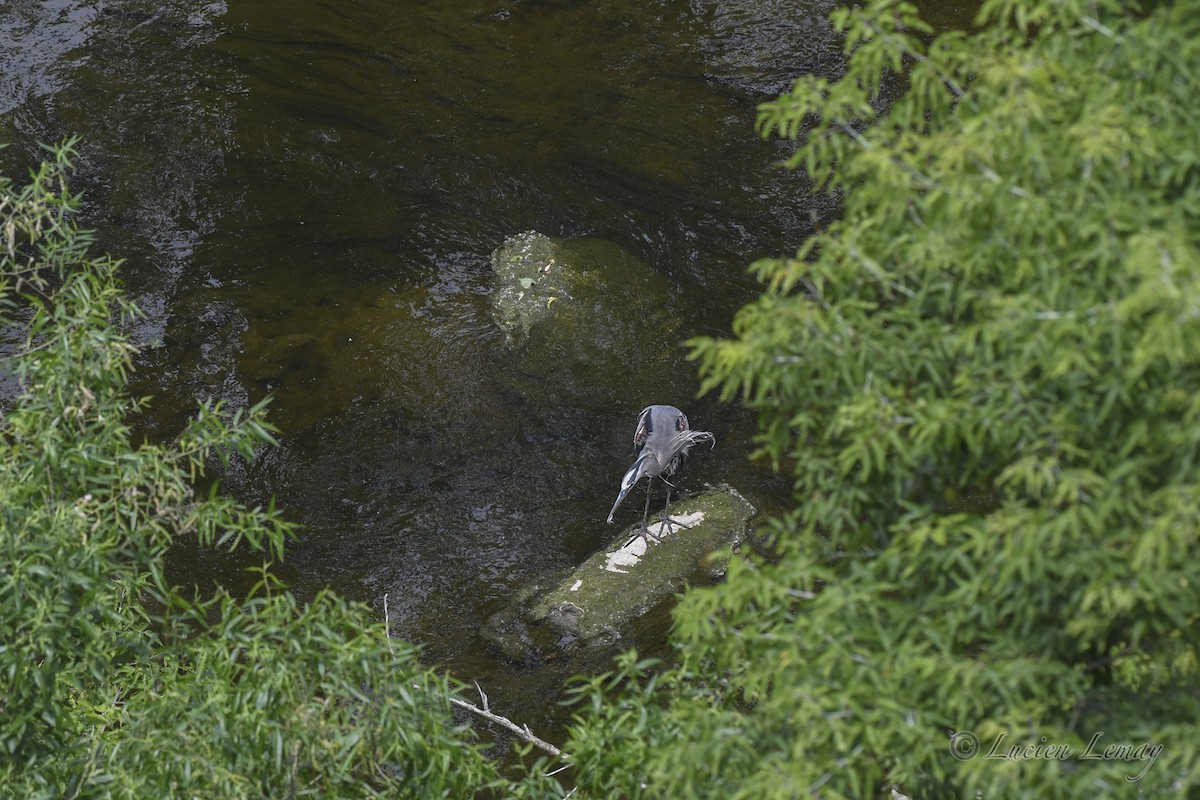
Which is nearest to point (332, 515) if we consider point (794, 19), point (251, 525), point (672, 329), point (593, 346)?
point (593, 346)

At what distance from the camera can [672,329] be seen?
7688 millimetres

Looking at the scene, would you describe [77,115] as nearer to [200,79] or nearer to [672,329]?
[200,79]

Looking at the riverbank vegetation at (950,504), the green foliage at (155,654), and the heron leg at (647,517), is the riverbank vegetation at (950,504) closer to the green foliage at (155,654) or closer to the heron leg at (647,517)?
the green foliage at (155,654)

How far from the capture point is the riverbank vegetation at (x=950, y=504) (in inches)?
87.7

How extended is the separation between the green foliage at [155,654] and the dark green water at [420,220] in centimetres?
250

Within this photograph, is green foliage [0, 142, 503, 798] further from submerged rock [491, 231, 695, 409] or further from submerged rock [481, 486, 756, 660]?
submerged rock [491, 231, 695, 409]

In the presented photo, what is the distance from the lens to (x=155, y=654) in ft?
11.8

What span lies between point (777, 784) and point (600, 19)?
8.41 metres

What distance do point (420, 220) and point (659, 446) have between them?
3.10 metres

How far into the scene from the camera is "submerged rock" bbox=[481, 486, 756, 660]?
594cm

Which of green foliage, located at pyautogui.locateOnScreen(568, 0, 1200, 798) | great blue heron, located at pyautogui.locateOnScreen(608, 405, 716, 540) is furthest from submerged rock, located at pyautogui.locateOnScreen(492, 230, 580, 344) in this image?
green foliage, located at pyautogui.locateOnScreen(568, 0, 1200, 798)

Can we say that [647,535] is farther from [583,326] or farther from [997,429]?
[997,429]

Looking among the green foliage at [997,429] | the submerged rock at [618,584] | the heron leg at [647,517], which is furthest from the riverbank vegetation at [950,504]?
the heron leg at [647,517]

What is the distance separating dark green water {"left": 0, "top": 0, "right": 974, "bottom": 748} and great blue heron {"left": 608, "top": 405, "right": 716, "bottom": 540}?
0.40 metres
